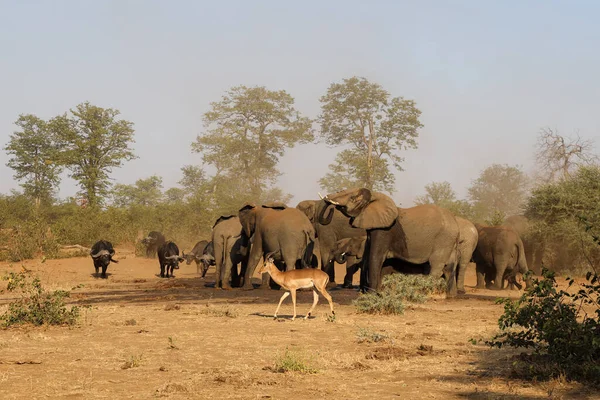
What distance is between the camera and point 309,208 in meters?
27.2

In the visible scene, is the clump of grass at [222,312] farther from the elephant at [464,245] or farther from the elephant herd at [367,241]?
the elephant at [464,245]

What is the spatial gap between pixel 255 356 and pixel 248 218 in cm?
1272

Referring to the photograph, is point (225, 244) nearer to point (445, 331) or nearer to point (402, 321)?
point (402, 321)

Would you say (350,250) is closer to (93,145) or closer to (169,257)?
(169,257)

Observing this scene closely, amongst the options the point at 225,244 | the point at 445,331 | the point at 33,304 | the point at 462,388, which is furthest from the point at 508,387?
the point at 225,244

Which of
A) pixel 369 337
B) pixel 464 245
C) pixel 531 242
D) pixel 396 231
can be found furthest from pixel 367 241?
pixel 531 242

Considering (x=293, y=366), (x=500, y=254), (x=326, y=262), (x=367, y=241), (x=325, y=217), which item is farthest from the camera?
(x=500, y=254)

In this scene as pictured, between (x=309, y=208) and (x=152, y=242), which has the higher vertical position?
(x=309, y=208)

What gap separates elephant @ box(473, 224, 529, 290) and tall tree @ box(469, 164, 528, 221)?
64.3 m

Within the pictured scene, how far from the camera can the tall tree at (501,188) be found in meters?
90.4

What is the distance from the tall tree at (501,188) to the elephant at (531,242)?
2257 inches

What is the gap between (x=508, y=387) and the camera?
29.1 ft

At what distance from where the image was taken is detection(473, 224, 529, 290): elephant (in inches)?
1014

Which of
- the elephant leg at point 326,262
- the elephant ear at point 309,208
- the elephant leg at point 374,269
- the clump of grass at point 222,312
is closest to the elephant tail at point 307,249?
the elephant leg at point 326,262
